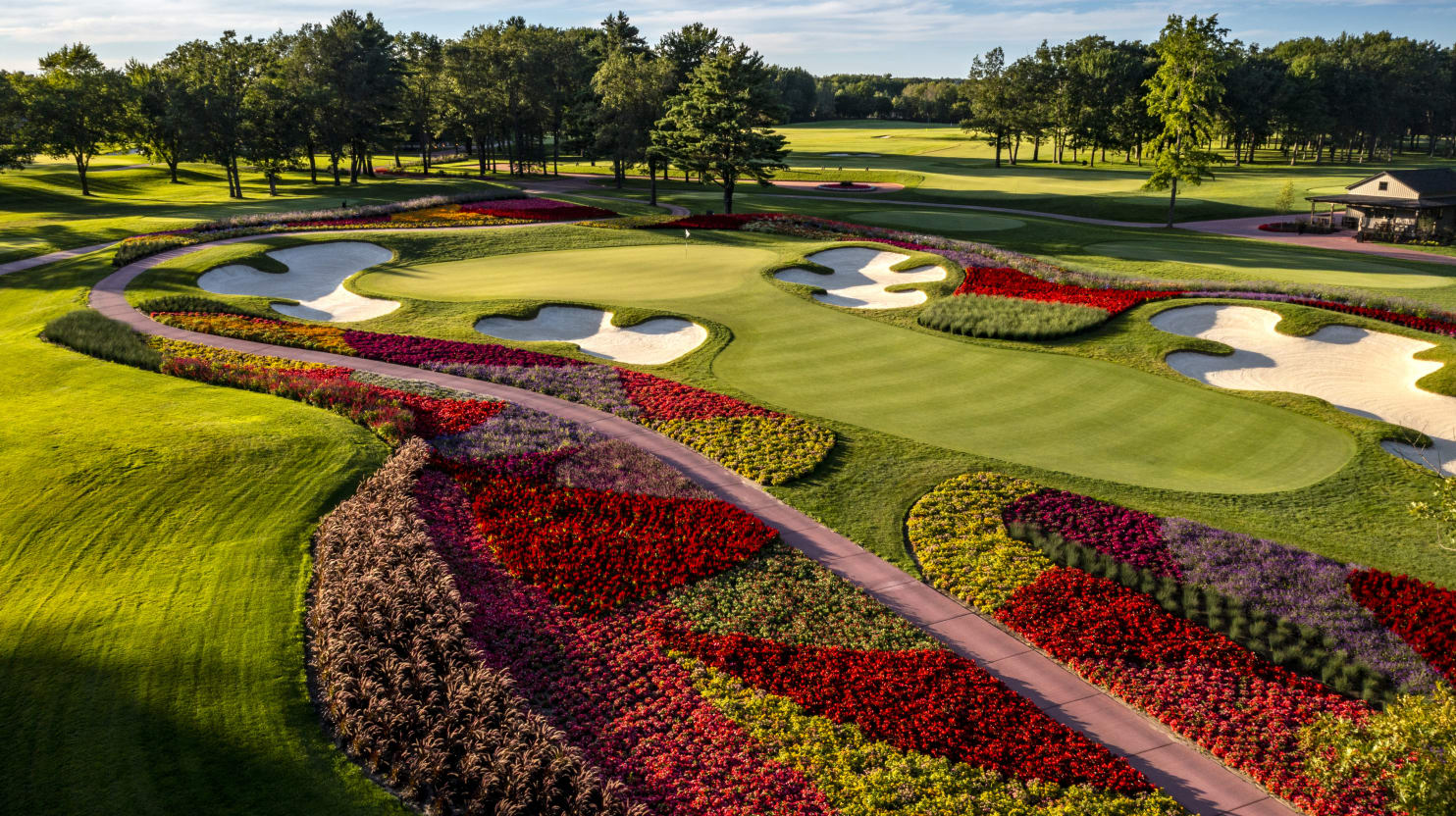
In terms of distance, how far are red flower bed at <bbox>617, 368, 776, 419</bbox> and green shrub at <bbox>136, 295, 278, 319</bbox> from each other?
18975mm

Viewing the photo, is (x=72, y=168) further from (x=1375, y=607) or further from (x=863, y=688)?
(x=1375, y=607)

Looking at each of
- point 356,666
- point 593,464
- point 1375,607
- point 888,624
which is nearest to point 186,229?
point 593,464

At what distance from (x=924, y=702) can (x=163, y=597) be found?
14.8 meters

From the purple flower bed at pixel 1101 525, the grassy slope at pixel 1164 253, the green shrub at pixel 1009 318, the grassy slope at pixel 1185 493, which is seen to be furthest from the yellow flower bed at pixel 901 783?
the grassy slope at pixel 1164 253

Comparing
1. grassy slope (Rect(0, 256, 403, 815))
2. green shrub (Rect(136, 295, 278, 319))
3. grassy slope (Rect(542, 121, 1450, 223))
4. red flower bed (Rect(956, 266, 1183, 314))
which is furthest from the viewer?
grassy slope (Rect(542, 121, 1450, 223))

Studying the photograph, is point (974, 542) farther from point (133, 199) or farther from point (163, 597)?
point (133, 199)

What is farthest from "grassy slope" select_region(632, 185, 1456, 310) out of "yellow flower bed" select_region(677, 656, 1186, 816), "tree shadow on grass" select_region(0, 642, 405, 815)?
"tree shadow on grass" select_region(0, 642, 405, 815)

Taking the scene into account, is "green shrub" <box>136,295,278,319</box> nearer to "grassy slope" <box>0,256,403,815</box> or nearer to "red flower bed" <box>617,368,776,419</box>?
"grassy slope" <box>0,256,403,815</box>

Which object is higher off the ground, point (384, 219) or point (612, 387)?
point (384, 219)

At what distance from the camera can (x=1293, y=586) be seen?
19438mm

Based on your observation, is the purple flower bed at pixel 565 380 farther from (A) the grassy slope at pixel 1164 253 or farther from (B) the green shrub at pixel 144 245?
(A) the grassy slope at pixel 1164 253

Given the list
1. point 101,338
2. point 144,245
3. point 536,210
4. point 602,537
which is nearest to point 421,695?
point 602,537

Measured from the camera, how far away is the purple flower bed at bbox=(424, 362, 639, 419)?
3027 centimetres

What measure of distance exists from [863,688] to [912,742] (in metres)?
1.57
